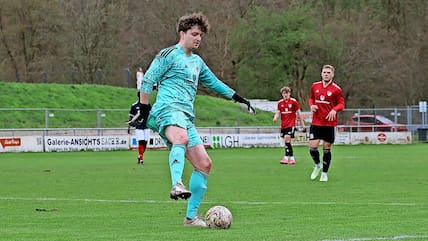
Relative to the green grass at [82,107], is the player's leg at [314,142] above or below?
below

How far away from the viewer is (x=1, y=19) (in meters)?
63.1

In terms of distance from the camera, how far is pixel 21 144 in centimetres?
3962

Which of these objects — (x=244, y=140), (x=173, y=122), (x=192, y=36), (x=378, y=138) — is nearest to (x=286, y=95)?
(x=192, y=36)

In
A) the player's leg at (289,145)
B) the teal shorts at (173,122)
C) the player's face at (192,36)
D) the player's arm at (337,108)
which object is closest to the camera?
the teal shorts at (173,122)

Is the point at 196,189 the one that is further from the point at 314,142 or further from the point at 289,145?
the point at 289,145

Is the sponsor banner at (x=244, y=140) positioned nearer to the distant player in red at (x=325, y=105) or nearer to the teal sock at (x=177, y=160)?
the distant player in red at (x=325, y=105)

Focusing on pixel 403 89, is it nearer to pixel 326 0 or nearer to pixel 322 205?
pixel 326 0

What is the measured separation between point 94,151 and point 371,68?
2853 cm

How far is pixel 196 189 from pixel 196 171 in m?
0.20

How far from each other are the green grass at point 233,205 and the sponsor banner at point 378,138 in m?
24.4

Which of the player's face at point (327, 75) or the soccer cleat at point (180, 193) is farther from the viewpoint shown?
the player's face at point (327, 75)

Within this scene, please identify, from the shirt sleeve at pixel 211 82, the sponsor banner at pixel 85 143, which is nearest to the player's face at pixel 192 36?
the shirt sleeve at pixel 211 82

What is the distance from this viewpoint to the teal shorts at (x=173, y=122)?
970cm

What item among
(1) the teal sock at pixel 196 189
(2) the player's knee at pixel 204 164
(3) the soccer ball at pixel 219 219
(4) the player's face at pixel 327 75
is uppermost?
(4) the player's face at pixel 327 75
